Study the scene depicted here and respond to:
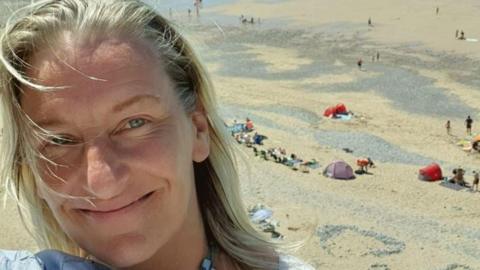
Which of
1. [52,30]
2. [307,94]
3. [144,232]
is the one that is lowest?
[307,94]

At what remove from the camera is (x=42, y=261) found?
156cm

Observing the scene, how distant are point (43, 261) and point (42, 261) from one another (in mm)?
11

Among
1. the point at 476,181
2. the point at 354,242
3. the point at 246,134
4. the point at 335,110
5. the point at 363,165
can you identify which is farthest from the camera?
the point at 335,110

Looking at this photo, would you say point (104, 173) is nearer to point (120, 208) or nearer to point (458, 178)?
point (120, 208)

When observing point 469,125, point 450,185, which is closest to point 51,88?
point 450,185

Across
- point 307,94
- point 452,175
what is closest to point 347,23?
point 307,94

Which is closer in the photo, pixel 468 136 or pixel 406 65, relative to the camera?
pixel 468 136

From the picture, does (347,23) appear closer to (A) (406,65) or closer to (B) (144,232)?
(A) (406,65)

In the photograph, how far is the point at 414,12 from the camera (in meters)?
49.5

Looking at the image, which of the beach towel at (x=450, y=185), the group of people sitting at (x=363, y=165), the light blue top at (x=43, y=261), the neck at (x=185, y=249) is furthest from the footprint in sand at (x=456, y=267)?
the light blue top at (x=43, y=261)

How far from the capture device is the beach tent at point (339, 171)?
59.7 ft

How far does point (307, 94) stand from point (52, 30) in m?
28.1

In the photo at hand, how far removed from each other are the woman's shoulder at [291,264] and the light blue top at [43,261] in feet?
2.27

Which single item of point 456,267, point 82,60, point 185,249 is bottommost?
point 456,267
